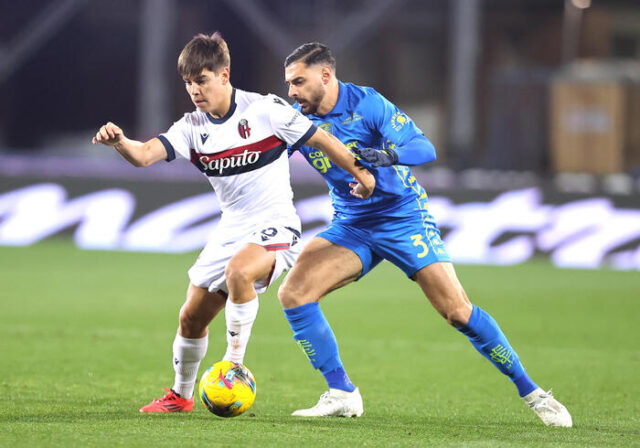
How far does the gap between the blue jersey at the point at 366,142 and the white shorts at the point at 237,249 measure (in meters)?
0.38

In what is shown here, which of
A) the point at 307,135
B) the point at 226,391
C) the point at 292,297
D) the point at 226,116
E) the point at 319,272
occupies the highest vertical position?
the point at 226,116

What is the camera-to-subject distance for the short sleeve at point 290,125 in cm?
531

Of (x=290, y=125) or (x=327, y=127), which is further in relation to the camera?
(x=327, y=127)

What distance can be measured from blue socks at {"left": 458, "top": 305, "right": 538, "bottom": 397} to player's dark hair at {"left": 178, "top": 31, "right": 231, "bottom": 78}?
5.86ft

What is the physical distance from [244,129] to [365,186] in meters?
0.67

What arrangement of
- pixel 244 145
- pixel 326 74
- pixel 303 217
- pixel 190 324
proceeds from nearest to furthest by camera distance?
pixel 244 145 < pixel 190 324 < pixel 326 74 < pixel 303 217

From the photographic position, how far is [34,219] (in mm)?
14914

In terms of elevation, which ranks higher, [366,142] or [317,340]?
[366,142]

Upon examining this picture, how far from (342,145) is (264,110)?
1.45 feet

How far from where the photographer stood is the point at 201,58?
5215 millimetres

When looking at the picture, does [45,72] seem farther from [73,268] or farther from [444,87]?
[73,268]

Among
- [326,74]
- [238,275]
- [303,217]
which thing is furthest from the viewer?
[303,217]

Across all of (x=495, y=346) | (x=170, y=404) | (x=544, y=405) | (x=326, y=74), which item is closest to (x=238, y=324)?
(x=170, y=404)

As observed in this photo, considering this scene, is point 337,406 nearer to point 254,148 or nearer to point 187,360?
point 187,360
